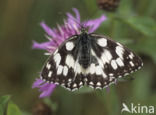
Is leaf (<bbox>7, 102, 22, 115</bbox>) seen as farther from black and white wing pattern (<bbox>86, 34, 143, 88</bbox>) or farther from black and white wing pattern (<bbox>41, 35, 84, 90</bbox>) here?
black and white wing pattern (<bbox>86, 34, 143, 88</bbox>)

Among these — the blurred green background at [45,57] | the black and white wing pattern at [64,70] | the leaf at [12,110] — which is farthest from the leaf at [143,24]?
the leaf at [12,110]

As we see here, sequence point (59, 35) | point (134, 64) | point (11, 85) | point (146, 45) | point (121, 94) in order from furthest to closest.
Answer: point (11, 85)
point (121, 94)
point (146, 45)
point (59, 35)
point (134, 64)

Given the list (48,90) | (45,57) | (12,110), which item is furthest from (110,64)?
(45,57)

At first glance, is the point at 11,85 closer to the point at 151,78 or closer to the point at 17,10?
the point at 17,10

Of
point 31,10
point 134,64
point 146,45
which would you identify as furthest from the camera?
point 31,10

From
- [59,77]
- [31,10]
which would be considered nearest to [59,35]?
[59,77]

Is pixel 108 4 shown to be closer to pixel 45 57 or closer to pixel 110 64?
pixel 110 64

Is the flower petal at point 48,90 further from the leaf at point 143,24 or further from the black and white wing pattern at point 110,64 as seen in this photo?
the leaf at point 143,24

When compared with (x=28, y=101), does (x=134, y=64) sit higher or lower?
higher
